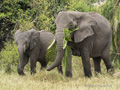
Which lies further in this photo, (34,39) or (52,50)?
(34,39)

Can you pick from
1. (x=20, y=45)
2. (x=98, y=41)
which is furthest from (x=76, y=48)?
(x=20, y=45)

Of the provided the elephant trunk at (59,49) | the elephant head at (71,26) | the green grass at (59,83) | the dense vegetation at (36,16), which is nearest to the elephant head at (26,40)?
the dense vegetation at (36,16)

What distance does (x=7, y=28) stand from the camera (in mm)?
15461

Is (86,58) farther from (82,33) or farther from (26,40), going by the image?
(26,40)

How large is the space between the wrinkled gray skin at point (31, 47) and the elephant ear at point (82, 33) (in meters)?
2.35

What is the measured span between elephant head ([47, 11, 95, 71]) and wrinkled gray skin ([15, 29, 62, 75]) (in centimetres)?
222

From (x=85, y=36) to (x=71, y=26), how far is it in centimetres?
48

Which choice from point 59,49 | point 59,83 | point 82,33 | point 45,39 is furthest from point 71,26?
point 45,39

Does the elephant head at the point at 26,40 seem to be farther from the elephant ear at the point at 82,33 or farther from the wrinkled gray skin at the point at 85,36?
the elephant ear at the point at 82,33

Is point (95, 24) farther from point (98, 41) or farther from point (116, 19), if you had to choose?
point (116, 19)

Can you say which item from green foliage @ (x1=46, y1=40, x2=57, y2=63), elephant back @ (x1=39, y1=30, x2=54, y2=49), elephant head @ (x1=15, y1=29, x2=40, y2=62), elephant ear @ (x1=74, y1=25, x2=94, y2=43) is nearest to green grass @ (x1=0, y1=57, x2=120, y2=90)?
green foliage @ (x1=46, y1=40, x2=57, y2=63)

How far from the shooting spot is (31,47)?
9.66 m

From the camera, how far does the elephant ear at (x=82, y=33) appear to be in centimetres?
766

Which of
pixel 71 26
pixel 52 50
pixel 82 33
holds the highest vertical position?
pixel 71 26
